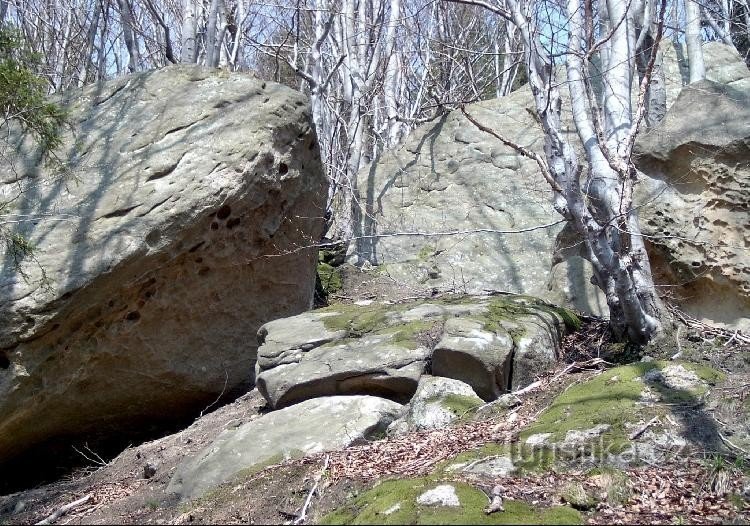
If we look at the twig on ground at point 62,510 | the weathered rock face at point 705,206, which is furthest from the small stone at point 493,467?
the weathered rock face at point 705,206

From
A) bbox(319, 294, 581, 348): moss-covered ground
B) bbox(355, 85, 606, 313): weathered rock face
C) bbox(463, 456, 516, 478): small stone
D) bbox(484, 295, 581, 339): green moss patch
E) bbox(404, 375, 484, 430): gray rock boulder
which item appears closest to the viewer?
bbox(463, 456, 516, 478): small stone

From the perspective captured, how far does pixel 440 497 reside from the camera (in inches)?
143

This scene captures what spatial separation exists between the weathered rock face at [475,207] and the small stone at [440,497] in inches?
206

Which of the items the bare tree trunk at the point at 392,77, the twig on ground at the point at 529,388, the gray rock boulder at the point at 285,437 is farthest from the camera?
the bare tree trunk at the point at 392,77

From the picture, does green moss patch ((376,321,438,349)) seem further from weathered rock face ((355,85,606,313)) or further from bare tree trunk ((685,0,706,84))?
bare tree trunk ((685,0,706,84))

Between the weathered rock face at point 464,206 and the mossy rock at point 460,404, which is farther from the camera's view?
the weathered rock face at point 464,206

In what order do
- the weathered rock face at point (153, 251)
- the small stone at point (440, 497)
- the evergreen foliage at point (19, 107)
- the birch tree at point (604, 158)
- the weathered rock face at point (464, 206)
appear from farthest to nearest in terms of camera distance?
the weathered rock face at point (464, 206) → the weathered rock face at point (153, 251) → the evergreen foliage at point (19, 107) → the birch tree at point (604, 158) → the small stone at point (440, 497)

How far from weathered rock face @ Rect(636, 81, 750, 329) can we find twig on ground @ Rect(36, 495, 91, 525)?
5596 millimetres

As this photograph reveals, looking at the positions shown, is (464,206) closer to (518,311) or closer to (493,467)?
(518,311)

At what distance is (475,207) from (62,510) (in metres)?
7.43

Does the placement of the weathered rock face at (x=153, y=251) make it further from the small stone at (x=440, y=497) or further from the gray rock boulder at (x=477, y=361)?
the small stone at (x=440, y=497)

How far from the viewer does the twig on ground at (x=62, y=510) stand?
5266 millimetres

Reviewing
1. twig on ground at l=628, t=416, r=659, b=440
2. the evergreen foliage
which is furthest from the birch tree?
the evergreen foliage

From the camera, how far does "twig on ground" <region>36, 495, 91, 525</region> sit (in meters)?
5.27
